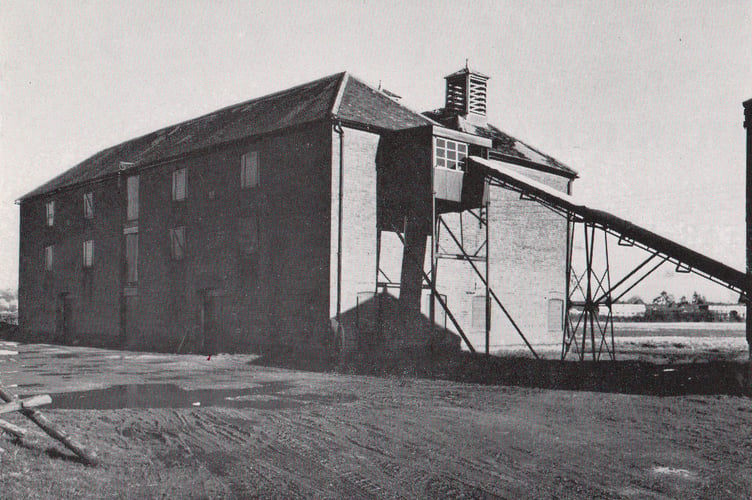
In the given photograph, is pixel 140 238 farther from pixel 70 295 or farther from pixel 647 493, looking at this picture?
pixel 647 493

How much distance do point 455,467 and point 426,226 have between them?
1527 cm

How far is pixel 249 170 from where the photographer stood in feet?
77.2

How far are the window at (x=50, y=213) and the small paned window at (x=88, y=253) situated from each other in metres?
4.91

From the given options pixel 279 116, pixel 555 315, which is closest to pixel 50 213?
pixel 279 116

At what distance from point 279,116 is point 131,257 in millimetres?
10509

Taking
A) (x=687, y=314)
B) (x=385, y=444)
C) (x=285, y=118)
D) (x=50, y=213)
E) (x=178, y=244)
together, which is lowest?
(x=687, y=314)

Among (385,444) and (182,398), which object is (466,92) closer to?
(182,398)

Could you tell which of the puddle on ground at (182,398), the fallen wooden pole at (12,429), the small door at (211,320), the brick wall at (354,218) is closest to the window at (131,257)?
the small door at (211,320)

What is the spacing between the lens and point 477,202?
70.5 ft

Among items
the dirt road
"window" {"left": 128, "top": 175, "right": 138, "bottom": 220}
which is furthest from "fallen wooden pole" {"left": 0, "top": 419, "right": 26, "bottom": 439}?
"window" {"left": 128, "top": 175, "right": 138, "bottom": 220}

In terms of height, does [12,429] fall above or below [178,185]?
below

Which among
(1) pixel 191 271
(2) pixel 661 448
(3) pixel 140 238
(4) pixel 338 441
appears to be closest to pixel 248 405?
(4) pixel 338 441

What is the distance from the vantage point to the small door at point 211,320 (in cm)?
2416

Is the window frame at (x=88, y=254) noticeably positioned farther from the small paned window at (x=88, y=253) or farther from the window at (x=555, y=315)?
the window at (x=555, y=315)
